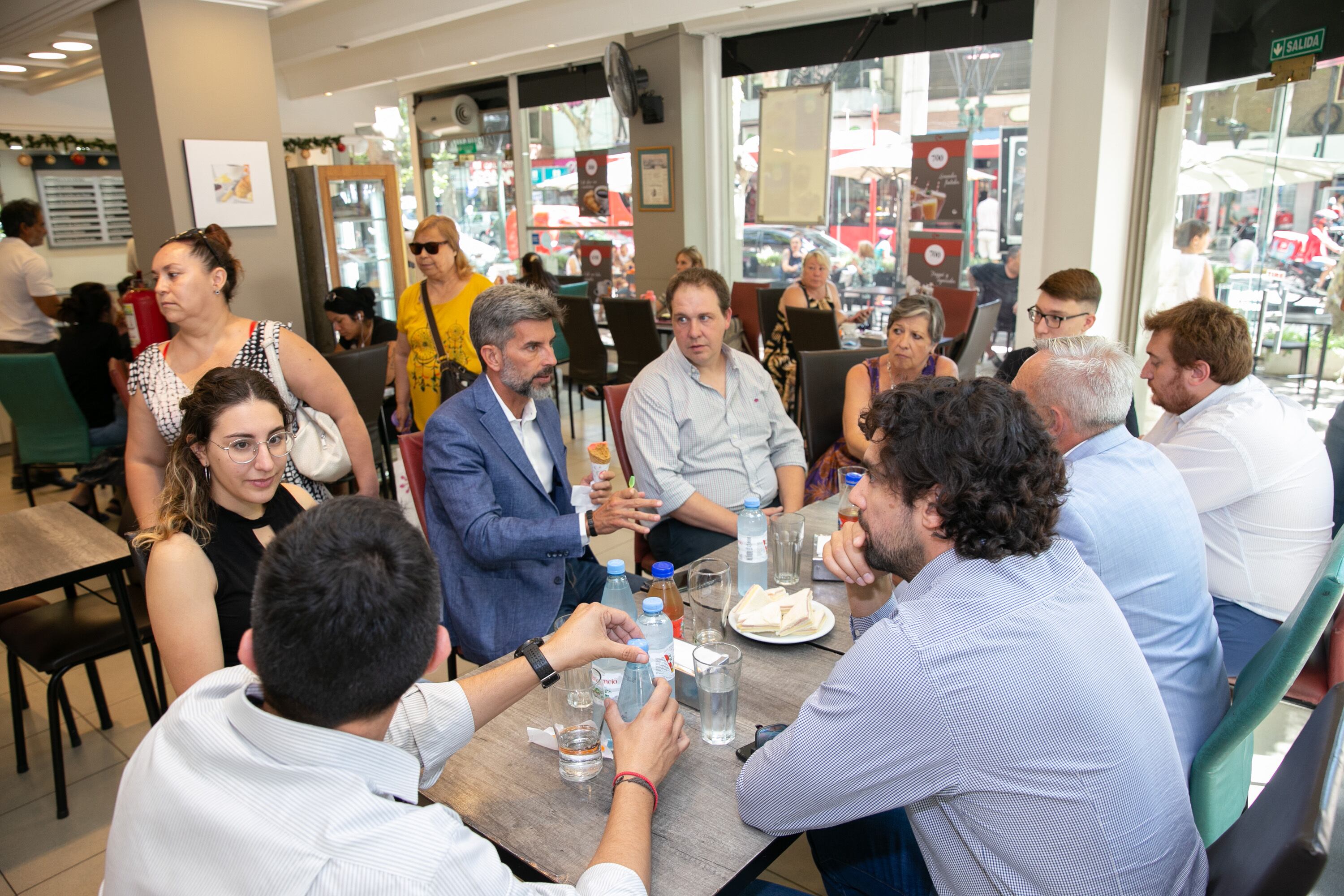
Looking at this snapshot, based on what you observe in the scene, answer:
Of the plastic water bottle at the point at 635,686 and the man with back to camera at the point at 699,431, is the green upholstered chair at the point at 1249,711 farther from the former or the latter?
the man with back to camera at the point at 699,431

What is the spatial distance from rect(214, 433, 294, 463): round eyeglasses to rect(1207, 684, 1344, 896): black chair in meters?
1.92

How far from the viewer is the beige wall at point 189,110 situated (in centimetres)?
482

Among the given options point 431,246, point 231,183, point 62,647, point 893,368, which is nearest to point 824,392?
point 893,368

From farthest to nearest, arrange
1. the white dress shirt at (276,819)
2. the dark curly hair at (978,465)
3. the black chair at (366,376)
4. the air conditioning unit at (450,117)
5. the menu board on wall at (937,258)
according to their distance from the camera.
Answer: the air conditioning unit at (450,117)
the menu board on wall at (937,258)
the black chair at (366,376)
the dark curly hair at (978,465)
the white dress shirt at (276,819)

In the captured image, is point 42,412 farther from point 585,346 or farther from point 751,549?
point 751,549

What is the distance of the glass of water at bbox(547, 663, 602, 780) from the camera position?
4.74 ft

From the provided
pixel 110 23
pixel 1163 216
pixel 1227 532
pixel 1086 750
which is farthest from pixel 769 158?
pixel 1086 750

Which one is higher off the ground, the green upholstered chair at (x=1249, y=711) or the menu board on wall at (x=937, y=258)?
the menu board on wall at (x=937, y=258)

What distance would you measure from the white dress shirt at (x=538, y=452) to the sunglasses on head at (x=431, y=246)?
172 centimetres

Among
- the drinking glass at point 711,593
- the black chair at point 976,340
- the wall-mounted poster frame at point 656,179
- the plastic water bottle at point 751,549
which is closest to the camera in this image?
the drinking glass at point 711,593

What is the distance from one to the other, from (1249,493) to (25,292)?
6928mm

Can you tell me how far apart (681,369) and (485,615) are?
1164 mm

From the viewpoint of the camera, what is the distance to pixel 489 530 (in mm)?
2254

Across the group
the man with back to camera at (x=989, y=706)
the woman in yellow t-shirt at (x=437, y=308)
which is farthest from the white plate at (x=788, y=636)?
the woman in yellow t-shirt at (x=437, y=308)
